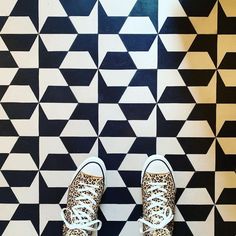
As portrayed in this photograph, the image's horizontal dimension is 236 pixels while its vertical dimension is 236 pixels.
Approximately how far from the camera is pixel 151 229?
1.11m

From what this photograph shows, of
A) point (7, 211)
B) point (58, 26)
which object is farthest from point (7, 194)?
point (58, 26)

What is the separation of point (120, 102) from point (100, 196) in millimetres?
256

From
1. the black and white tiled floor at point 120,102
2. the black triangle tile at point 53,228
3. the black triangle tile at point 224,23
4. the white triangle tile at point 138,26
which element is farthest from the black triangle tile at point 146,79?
the black triangle tile at point 53,228

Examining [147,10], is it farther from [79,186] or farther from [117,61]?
[79,186]

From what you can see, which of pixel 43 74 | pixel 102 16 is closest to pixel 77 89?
pixel 43 74

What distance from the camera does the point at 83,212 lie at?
1124mm

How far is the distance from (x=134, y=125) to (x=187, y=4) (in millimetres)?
351

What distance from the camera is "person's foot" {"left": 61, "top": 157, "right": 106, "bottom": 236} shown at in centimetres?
112

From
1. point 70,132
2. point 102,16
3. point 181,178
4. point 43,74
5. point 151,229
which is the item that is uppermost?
point 102,16

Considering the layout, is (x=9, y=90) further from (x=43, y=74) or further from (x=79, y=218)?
(x=79, y=218)

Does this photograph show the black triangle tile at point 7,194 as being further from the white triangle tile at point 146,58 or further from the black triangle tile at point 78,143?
the white triangle tile at point 146,58

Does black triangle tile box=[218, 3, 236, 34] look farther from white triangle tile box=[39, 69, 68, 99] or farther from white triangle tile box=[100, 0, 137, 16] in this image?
white triangle tile box=[39, 69, 68, 99]

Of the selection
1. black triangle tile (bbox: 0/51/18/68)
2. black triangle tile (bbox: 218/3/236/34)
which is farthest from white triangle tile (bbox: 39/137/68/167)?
black triangle tile (bbox: 218/3/236/34)

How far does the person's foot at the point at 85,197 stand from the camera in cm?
112
